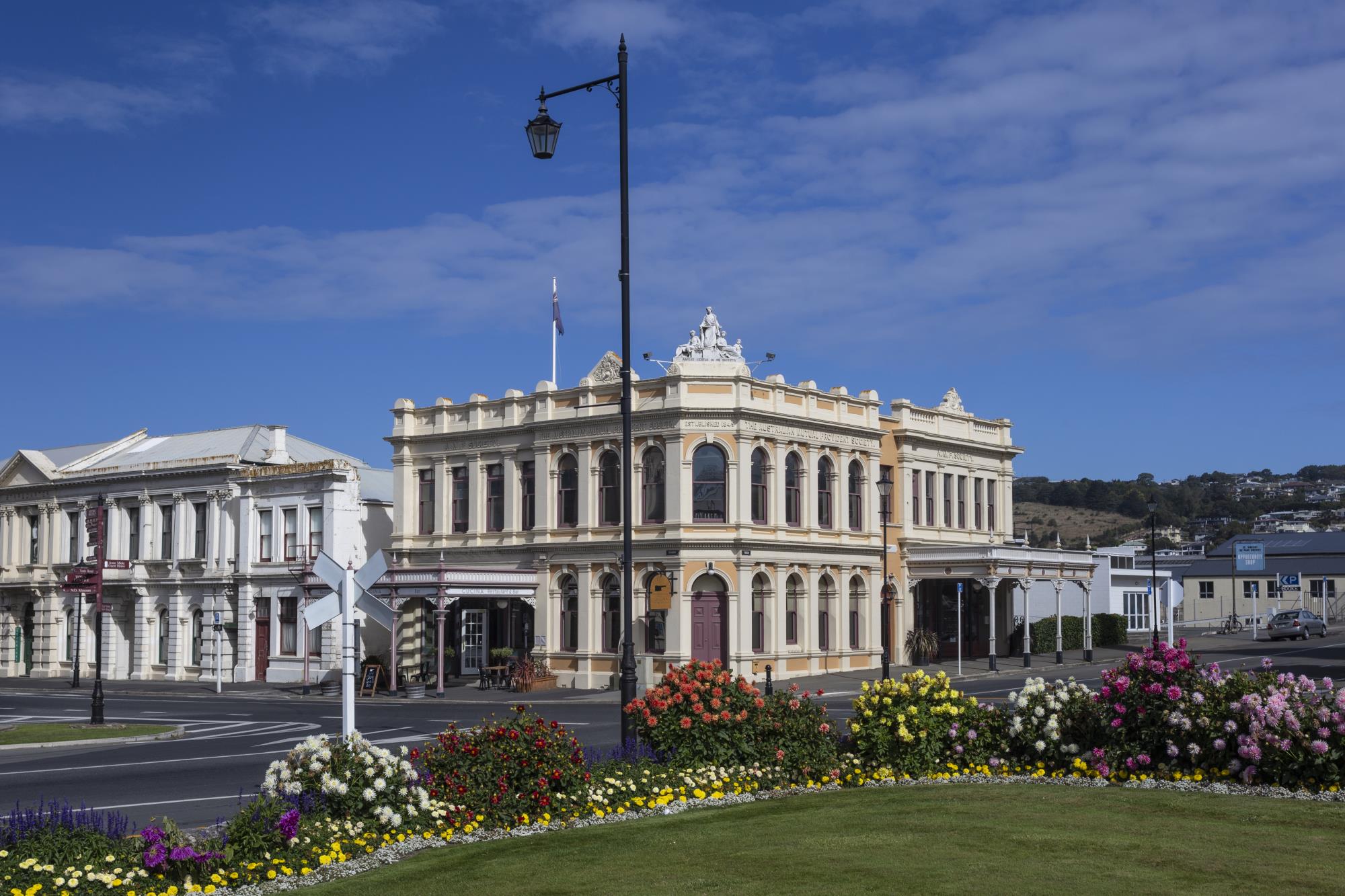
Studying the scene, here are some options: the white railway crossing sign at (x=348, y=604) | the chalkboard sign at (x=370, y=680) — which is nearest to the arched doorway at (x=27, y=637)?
the chalkboard sign at (x=370, y=680)

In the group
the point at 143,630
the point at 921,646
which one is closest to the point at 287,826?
the point at 921,646

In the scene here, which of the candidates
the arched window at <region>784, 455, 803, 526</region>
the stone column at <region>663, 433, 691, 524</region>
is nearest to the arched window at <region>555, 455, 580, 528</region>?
the stone column at <region>663, 433, 691, 524</region>

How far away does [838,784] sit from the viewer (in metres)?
16.3

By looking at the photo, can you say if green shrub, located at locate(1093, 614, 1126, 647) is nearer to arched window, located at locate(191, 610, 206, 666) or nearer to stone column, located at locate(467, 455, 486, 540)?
stone column, located at locate(467, 455, 486, 540)

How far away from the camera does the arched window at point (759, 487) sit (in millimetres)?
46625

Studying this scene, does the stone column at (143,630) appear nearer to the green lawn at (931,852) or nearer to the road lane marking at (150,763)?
the road lane marking at (150,763)

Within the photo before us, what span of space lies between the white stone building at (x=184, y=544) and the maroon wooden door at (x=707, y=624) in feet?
45.7

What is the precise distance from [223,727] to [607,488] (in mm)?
17727

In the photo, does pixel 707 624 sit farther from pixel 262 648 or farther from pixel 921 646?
pixel 262 648

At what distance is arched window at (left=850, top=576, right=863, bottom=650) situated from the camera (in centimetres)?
5028

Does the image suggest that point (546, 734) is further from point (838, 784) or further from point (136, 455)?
point (136, 455)

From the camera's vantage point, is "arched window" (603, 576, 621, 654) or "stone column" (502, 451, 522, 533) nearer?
"arched window" (603, 576, 621, 654)

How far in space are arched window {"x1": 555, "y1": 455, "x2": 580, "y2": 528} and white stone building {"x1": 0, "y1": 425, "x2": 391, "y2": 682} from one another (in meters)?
8.89

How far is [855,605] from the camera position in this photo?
50.7 metres
